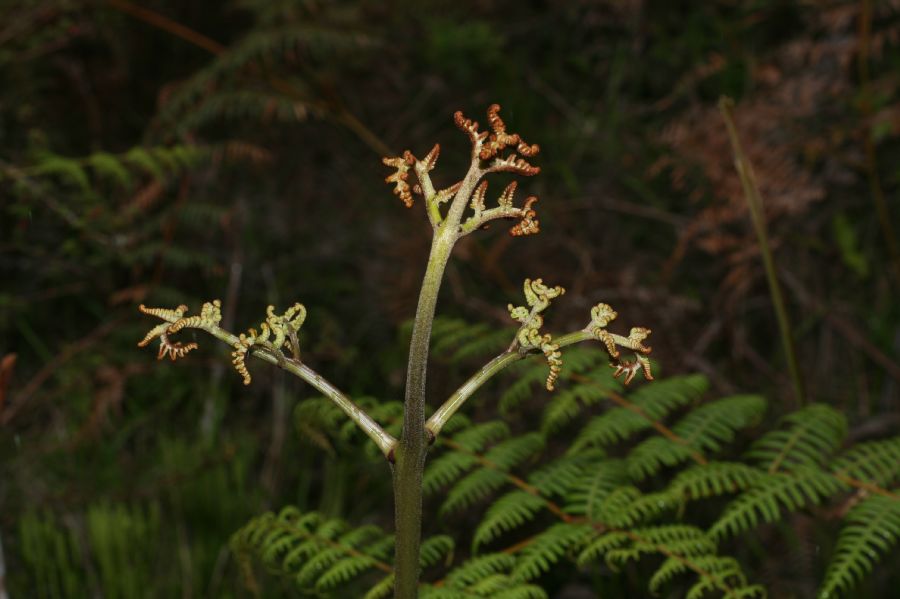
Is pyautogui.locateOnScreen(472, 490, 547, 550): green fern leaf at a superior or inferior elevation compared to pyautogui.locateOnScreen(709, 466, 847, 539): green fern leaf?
inferior

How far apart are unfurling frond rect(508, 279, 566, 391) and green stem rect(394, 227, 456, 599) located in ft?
0.29

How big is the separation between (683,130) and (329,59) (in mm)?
1640

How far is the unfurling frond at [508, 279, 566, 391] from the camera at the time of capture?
97cm

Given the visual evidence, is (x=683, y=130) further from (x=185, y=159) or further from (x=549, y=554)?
(x=549, y=554)

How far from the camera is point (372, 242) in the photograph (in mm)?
4168

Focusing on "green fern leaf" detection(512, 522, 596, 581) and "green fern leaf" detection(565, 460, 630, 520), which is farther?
"green fern leaf" detection(565, 460, 630, 520)

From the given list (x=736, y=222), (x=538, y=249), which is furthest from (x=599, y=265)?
(x=736, y=222)

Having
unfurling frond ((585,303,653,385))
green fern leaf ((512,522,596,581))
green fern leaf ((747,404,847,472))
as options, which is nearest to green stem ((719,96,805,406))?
green fern leaf ((747,404,847,472))

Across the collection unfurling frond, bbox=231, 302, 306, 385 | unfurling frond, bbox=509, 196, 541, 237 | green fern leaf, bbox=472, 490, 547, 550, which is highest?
unfurling frond, bbox=509, 196, 541, 237

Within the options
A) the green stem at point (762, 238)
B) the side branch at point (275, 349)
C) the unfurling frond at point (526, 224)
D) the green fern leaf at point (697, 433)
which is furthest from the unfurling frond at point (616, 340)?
the green stem at point (762, 238)

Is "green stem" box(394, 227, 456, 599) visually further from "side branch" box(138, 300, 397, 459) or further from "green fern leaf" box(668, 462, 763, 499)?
"green fern leaf" box(668, 462, 763, 499)

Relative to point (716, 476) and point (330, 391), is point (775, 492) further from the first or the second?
point (330, 391)

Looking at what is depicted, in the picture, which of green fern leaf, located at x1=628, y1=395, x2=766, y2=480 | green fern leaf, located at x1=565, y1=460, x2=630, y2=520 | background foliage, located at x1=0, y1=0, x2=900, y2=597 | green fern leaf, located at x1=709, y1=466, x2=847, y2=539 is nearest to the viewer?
green fern leaf, located at x1=709, y1=466, x2=847, y2=539

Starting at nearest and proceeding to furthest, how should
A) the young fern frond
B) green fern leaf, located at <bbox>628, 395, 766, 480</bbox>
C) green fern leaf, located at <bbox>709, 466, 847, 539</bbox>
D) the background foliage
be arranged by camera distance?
the young fern frond, green fern leaf, located at <bbox>709, 466, 847, 539</bbox>, green fern leaf, located at <bbox>628, 395, 766, 480</bbox>, the background foliage
